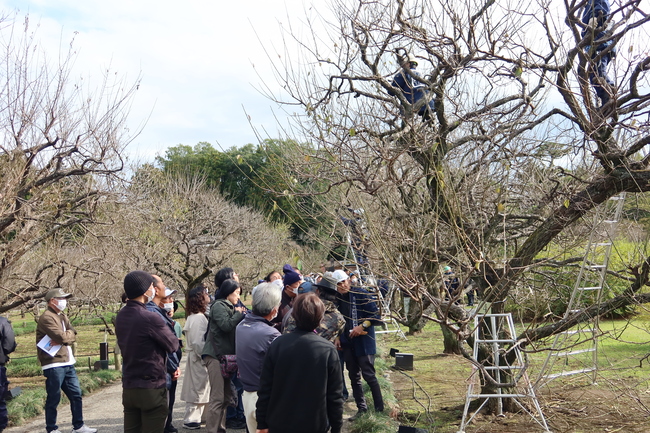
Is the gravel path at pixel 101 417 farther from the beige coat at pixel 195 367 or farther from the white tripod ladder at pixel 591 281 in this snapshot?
the white tripod ladder at pixel 591 281

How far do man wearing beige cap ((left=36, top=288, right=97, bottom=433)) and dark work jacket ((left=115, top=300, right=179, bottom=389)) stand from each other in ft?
7.38

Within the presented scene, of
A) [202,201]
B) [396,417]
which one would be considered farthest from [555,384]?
[202,201]

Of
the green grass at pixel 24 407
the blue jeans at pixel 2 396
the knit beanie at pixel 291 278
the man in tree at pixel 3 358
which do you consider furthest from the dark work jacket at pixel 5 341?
the knit beanie at pixel 291 278

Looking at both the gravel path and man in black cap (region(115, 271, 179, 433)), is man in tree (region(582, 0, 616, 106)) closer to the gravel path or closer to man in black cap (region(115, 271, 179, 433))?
man in black cap (region(115, 271, 179, 433))

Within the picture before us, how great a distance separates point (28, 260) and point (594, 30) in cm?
1150

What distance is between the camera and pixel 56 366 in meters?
6.64

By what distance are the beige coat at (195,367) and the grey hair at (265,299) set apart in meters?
2.29

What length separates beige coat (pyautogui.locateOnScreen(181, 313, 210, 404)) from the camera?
6.78 m

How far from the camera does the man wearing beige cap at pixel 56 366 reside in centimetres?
661

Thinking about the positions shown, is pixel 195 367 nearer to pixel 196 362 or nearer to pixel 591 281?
pixel 196 362

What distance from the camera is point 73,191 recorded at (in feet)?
33.1

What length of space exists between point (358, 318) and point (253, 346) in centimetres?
232

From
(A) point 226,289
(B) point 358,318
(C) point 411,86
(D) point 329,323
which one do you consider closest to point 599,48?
(C) point 411,86

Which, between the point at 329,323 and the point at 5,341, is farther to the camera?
the point at 5,341
